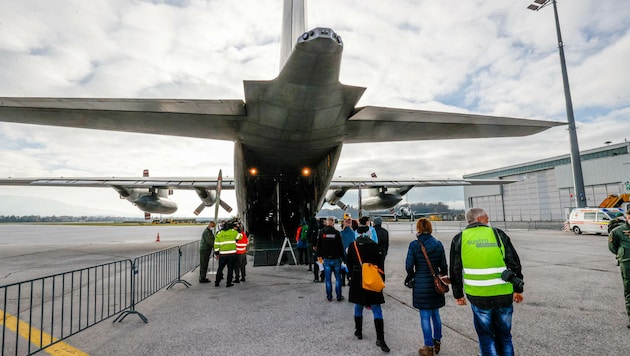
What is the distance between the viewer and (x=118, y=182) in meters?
15.2

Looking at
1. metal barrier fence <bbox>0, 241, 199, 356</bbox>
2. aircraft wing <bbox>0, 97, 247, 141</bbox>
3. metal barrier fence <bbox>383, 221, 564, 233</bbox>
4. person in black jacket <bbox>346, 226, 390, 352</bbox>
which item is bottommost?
metal barrier fence <bbox>383, 221, 564, 233</bbox>

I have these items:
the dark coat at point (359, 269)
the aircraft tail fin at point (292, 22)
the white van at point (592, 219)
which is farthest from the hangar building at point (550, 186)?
the dark coat at point (359, 269)

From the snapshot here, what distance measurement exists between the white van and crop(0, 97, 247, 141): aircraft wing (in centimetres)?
2362

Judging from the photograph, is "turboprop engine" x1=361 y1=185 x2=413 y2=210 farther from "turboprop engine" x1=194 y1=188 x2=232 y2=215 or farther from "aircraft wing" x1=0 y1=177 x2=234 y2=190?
"aircraft wing" x1=0 y1=177 x2=234 y2=190

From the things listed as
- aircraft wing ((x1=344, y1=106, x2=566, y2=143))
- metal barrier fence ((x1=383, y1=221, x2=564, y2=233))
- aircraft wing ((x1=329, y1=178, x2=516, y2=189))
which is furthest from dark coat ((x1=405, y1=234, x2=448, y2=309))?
metal barrier fence ((x1=383, y1=221, x2=564, y2=233))

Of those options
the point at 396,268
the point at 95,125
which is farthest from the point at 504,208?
the point at 95,125

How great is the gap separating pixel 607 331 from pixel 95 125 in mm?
9245

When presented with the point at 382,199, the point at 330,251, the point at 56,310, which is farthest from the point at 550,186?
the point at 56,310

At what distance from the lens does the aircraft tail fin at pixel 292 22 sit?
24.6 ft

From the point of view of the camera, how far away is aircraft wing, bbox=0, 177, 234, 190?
49.7 feet

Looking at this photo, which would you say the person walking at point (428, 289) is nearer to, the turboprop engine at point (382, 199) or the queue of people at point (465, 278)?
the queue of people at point (465, 278)

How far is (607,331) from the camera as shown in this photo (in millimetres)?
4164

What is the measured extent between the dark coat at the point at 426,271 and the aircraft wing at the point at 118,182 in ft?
46.4

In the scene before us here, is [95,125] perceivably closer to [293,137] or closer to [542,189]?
[293,137]
